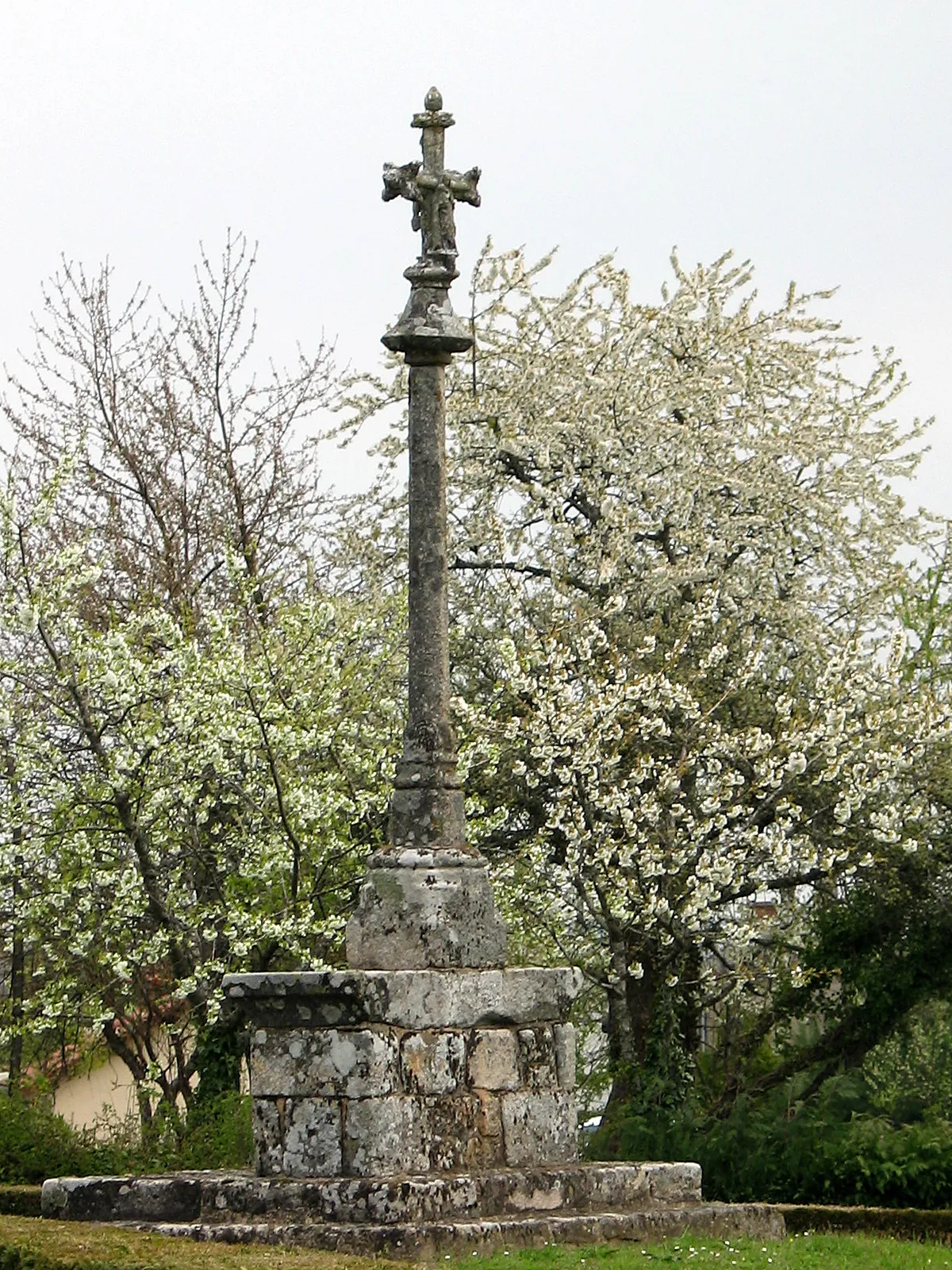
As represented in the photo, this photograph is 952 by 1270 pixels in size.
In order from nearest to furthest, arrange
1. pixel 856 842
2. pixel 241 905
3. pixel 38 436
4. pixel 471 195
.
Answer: pixel 471 195 < pixel 241 905 < pixel 856 842 < pixel 38 436

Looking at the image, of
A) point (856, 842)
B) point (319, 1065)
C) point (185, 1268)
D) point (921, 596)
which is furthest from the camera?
point (921, 596)

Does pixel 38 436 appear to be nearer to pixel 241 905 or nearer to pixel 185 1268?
pixel 241 905

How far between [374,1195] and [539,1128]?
3.88ft

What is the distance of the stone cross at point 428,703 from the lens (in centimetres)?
888

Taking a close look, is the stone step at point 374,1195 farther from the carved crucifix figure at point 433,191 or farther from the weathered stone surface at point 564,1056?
the carved crucifix figure at point 433,191

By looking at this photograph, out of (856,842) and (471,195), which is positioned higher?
(471,195)

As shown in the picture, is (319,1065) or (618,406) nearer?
(319,1065)

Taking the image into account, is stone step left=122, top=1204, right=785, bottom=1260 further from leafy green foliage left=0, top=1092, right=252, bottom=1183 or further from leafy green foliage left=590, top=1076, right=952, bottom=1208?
leafy green foliage left=590, top=1076, right=952, bottom=1208

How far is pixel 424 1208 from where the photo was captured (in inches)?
316

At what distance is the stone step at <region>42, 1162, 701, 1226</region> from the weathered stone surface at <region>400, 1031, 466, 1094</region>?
1.27 feet

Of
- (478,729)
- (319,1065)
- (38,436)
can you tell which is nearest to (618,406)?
(478,729)

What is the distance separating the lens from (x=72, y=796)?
13.2m

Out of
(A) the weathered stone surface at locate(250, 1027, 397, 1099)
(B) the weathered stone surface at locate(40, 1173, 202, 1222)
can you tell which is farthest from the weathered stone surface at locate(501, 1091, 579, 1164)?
(B) the weathered stone surface at locate(40, 1173, 202, 1222)

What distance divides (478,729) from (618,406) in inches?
124
